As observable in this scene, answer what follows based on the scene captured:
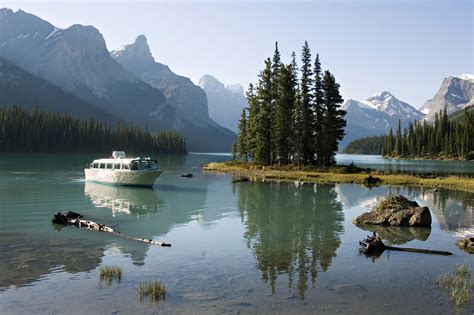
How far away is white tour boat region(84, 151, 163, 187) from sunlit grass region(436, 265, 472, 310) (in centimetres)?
4667

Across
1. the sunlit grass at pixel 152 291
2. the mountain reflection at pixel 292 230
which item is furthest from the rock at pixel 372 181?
the sunlit grass at pixel 152 291

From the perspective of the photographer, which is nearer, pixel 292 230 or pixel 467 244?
pixel 467 244

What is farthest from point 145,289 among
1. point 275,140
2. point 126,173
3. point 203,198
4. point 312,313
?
point 275,140

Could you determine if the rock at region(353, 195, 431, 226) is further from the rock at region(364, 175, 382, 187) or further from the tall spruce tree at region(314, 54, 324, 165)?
the tall spruce tree at region(314, 54, 324, 165)

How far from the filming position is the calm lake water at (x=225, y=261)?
591 inches

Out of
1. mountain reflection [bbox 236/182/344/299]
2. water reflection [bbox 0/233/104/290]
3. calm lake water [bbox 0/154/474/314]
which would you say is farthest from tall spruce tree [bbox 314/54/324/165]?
water reflection [bbox 0/233/104/290]

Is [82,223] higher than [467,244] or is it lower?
higher

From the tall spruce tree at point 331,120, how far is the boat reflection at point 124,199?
40.9 metres

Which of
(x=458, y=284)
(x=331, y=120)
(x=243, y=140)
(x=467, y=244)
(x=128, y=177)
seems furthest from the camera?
(x=243, y=140)

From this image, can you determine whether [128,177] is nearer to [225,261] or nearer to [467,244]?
[225,261]

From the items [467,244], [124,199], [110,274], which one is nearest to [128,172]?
[124,199]

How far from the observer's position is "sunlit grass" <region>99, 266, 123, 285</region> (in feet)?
56.2

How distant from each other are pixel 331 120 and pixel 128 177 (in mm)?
44091

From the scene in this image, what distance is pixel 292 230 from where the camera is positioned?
29.7 metres
